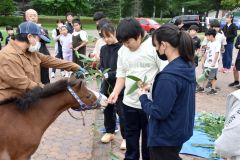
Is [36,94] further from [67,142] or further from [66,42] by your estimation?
[66,42]

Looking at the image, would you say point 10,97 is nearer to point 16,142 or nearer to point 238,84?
point 16,142

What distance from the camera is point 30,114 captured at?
3.76 meters

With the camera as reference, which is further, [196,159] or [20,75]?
[196,159]

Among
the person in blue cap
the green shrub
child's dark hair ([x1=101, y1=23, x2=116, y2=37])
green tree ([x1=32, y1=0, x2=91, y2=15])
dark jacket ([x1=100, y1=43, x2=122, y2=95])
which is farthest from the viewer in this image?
green tree ([x1=32, y1=0, x2=91, y2=15])

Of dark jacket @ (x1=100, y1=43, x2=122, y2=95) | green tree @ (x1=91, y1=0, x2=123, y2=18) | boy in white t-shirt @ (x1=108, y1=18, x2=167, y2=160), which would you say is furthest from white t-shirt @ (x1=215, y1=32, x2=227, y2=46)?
green tree @ (x1=91, y1=0, x2=123, y2=18)

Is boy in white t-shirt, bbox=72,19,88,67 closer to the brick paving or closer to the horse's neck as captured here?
the brick paving

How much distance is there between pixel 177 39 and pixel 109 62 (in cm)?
248

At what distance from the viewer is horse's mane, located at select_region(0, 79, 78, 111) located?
3.68 m

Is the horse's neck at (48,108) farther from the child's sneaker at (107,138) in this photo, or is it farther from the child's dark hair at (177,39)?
the child's sneaker at (107,138)

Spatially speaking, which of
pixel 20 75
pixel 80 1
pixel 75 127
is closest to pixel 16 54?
pixel 20 75

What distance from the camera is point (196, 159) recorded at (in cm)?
518

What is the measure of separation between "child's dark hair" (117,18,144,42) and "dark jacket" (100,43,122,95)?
1.42m

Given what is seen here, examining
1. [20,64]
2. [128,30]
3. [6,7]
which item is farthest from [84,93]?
[6,7]

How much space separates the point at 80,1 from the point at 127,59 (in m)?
38.6
